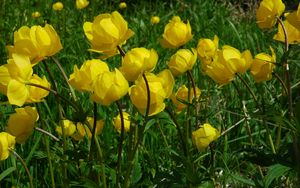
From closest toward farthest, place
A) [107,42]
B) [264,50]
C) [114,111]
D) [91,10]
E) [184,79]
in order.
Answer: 1. [107,42]
2. [114,111]
3. [184,79]
4. [264,50]
5. [91,10]

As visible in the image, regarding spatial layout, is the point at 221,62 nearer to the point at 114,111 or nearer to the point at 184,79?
the point at 114,111

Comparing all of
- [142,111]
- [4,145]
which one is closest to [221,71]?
Answer: [142,111]

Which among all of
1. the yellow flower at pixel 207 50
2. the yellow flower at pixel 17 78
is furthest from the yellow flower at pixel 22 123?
the yellow flower at pixel 207 50

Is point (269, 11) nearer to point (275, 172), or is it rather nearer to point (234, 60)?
point (234, 60)

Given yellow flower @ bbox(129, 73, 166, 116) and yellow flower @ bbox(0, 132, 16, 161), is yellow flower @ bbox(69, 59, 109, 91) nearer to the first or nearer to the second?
yellow flower @ bbox(129, 73, 166, 116)

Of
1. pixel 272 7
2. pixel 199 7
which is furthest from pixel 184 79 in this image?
pixel 199 7

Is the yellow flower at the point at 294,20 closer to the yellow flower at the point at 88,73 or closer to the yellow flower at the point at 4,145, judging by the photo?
the yellow flower at the point at 88,73

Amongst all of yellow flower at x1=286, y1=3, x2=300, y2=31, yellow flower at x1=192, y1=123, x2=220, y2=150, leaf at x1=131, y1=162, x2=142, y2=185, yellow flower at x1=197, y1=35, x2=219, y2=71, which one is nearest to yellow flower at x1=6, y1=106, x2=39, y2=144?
leaf at x1=131, y1=162, x2=142, y2=185
